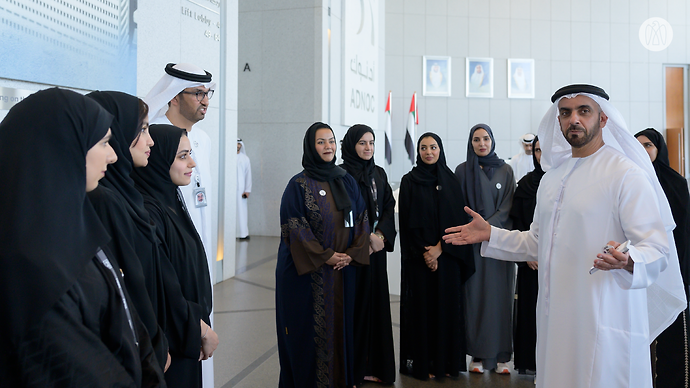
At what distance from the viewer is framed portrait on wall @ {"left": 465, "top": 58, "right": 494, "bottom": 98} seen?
1338 cm

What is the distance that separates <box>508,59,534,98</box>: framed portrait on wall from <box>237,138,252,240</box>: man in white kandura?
8.08 metres

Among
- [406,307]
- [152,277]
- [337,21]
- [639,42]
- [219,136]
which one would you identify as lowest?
[406,307]

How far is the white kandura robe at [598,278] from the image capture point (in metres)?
1.88

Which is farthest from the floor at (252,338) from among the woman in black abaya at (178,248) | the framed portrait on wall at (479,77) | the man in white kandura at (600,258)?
the framed portrait on wall at (479,77)

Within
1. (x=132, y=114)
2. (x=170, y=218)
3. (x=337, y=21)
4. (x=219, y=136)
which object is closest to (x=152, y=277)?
(x=170, y=218)

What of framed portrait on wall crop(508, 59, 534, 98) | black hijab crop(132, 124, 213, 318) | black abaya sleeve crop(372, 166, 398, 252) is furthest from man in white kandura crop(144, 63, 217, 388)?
framed portrait on wall crop(508, 59, 534, 98)

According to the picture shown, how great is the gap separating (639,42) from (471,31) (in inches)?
180

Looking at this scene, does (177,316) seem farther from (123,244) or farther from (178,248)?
(123,244)

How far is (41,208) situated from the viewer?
1.00 metres

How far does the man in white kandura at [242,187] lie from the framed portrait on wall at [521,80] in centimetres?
808

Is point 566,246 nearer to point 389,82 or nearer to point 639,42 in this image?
point 389,82

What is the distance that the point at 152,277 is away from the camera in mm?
1620

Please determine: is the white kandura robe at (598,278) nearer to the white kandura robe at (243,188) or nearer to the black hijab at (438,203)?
the black hijab at (438,203)

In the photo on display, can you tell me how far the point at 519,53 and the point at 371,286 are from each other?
1190 cm
